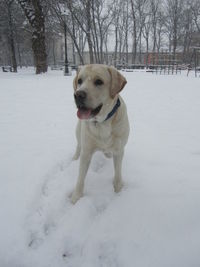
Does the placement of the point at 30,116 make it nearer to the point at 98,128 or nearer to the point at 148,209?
the point at 98,128

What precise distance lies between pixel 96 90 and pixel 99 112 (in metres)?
0.20

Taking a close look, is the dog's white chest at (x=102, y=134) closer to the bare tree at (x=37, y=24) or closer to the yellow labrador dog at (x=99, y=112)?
the yellow labrador dog at (x=99, y=112)

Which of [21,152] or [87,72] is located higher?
[87,72]

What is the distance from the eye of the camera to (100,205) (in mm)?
1912

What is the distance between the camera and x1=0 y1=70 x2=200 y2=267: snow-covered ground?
145cm

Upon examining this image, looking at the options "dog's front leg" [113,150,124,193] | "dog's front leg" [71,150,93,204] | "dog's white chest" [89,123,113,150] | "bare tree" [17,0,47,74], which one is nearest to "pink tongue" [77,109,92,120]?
"dog's white chest" [89,123,113,150]

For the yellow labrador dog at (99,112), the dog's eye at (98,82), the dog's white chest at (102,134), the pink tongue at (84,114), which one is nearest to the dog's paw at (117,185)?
the yellow labrador dog at (99,112)

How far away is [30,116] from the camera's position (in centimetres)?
454

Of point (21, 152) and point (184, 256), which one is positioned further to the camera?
point (21, 152)

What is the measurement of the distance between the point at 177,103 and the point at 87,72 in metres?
4.58

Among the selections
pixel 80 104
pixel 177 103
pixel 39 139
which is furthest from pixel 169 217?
pixel 177 103

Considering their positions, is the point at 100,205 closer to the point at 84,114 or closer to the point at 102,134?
the point at 102,134

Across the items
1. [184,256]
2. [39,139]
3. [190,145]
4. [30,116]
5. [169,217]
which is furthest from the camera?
[30,116]

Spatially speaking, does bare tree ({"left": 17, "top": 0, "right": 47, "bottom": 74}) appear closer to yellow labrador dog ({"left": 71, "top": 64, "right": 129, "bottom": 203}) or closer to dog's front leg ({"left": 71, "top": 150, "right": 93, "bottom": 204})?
yellow labrador dog ({"left": 71, "top": 64, "right": 129, "bottom": 203})
